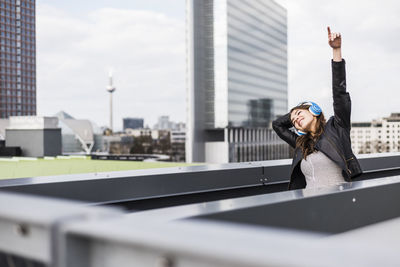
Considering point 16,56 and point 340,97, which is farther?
A: point 16,56

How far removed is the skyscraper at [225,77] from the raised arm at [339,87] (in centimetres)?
8056

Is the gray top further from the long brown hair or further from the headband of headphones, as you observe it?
the headband of headphones

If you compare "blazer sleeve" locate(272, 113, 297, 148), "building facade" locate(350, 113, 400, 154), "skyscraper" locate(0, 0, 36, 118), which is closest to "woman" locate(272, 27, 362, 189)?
"blazer sleeve" locate(272, 113, 297, 148)

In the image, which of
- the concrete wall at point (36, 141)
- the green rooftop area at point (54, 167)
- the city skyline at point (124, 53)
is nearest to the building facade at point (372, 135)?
the concrete wall at point (36, 141)

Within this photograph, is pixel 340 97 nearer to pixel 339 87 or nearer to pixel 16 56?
pixel 339 87

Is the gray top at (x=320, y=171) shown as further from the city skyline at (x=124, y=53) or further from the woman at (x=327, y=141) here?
the city skyline at (x=124, y=53)

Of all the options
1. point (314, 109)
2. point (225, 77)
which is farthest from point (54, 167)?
point (225, 77)

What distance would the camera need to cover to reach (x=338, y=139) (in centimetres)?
391

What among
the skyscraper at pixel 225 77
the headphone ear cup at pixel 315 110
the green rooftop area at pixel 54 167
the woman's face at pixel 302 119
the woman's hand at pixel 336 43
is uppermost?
the skyscraper at pixel 225 77

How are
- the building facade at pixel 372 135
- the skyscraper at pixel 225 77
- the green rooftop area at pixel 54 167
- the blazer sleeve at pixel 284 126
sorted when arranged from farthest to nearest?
the skyscraper at pixel 225 77, the building facade at pixel 372 135, the green rooftop area at pixel 54 167, the blazer sleeve at pixel 284 126

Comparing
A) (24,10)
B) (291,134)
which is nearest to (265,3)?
(24,10)

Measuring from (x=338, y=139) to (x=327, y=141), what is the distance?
97 mm

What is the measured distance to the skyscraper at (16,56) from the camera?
13650cm

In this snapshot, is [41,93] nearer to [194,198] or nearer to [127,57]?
[127,57]
